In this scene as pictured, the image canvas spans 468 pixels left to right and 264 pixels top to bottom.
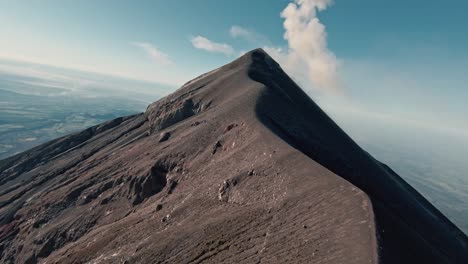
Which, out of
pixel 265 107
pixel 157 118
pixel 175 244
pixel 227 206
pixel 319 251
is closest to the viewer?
pixel 319 251

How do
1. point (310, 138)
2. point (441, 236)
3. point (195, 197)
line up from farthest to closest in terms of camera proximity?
point (310, 138) < point (441, 236) < point (195, 197)

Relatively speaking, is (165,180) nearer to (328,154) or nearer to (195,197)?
(195,197)

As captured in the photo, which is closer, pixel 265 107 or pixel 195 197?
pixel 195 197

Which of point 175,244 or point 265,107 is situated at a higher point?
point 265,107

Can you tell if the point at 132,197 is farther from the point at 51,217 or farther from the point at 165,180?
the point at 51,217

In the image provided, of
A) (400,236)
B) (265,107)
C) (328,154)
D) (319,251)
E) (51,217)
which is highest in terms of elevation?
(265,107)

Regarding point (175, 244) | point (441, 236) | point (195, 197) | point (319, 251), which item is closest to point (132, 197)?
point (195, 197)
